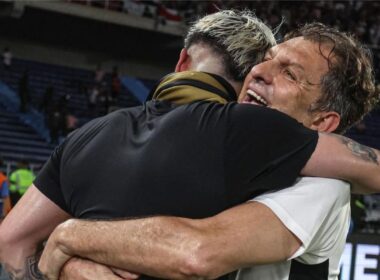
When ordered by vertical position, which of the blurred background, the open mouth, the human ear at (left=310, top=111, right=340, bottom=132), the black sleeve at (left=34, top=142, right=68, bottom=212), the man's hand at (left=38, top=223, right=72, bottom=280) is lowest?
the blurred background

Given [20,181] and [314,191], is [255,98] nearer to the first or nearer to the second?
[314,191]

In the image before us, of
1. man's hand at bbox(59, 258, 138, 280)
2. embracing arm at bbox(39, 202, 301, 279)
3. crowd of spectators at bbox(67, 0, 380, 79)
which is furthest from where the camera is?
crowd of spectators at bbox(67, 0, 380, 79)

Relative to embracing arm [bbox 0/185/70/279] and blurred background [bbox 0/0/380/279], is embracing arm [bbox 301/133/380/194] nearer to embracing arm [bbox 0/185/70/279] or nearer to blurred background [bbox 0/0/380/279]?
embracing arm [bbox 0/185/70/279]

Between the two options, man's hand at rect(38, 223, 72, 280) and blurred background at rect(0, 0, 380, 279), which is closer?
man's hand at rect(38, 223, 72, 280)

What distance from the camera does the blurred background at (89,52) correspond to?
54.1 feet

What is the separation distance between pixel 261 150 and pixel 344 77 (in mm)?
432

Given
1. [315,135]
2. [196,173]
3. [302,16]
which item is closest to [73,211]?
[196,173]

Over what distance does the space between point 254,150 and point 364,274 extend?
4.34 meters

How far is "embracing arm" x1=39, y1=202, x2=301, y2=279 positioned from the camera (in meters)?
1.46

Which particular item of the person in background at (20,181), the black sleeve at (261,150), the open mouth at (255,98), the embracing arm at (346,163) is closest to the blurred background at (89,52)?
the person in background at (20,181)

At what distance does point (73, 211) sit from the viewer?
1765 mm

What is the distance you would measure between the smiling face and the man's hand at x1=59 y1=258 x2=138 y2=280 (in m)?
0.62

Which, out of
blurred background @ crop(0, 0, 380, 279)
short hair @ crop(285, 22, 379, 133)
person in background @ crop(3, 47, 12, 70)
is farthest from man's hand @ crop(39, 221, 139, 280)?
person in background @ crop(3, 47, 12, 70)

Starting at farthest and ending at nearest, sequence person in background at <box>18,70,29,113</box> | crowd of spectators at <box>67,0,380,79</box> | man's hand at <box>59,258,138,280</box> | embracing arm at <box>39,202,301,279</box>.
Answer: crowd of spectators at <box>67,0,380,79</box> → person in background at <box>18,70,29,113</box> → man's hand at <box>59,258,138,280</box> → embracing arm at <box>39,202,301,279</box>
